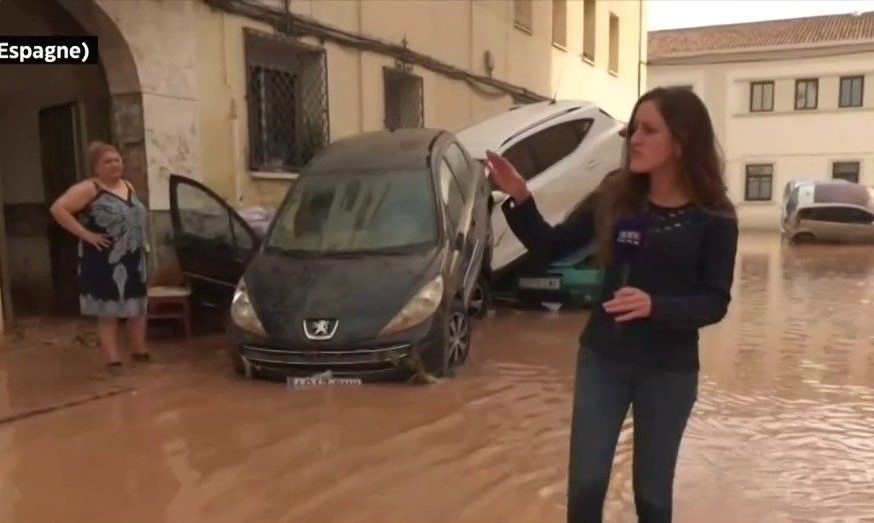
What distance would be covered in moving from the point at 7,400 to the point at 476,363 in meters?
3.47

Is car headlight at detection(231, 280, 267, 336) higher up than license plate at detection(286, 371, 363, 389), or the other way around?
car headlight at detection(231, 280, 267, 336)

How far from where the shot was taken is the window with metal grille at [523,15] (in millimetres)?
17531

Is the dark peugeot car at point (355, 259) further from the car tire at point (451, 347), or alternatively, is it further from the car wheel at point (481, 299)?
the car wheel at point (481, 299)

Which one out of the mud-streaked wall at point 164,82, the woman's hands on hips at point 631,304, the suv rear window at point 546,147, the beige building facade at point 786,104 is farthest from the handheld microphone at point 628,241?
Answer: the beige building facade at point 786,104

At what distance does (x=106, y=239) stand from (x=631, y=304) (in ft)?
15.7

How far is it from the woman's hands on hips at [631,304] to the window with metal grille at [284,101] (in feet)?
27.2

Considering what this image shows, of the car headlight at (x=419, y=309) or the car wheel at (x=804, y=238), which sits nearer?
the car headlight at (x=419, y=309)

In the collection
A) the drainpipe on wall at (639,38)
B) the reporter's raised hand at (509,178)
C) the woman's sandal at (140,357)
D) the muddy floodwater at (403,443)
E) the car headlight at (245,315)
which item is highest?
the drainpipe on wall at (639,38)

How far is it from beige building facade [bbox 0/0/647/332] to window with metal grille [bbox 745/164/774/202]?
23.5 m

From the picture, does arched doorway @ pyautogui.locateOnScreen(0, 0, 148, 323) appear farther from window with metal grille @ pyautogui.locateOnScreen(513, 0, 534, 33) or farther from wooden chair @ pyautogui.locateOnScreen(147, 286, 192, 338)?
window with metal grille @ pyautogui.locateOnScreen(513, 0, 534, 33)

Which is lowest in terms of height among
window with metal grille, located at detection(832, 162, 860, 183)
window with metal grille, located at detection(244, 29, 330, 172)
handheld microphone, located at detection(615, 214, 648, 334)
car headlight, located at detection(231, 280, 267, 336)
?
car headlight, located at detection(231, 280, 267, 336)

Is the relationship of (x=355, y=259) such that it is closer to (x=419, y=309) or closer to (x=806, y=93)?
(x=419, y=309)

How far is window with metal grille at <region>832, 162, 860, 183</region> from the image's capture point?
31406mm

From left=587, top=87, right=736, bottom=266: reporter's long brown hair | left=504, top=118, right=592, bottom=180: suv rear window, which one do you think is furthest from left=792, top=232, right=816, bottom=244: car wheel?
left=587, top=87, right=736, bottom=266: reporter's long brown hair
